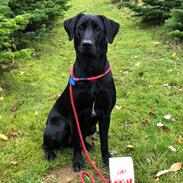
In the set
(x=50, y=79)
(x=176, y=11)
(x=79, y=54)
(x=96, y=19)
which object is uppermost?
(x=96, y=19)

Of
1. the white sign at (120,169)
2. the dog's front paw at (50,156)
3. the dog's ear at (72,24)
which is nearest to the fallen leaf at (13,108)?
the dog's front paw at (50,156)

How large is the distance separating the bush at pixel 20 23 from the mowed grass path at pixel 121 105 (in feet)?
1.40

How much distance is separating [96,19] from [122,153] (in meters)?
1.60

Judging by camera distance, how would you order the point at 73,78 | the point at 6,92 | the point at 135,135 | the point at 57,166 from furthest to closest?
the point at 6,92
the point at 135,135
the point at 57,166
the point at 73,78

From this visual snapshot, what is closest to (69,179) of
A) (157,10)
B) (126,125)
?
(126,125)

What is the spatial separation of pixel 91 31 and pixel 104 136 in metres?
1.16

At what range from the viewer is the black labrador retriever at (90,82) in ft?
12.1

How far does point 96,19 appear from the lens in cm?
370

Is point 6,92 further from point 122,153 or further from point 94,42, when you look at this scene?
point 94,42

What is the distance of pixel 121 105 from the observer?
570 centimetres

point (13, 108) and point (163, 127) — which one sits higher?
point (163, 127)

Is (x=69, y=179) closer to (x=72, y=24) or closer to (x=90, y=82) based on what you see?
(x=90, y=82)

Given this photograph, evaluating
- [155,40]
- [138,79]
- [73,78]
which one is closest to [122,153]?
[73,78]

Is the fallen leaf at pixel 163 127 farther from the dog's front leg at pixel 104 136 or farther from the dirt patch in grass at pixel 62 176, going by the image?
the dirt patch in grass at pixel 62 176
